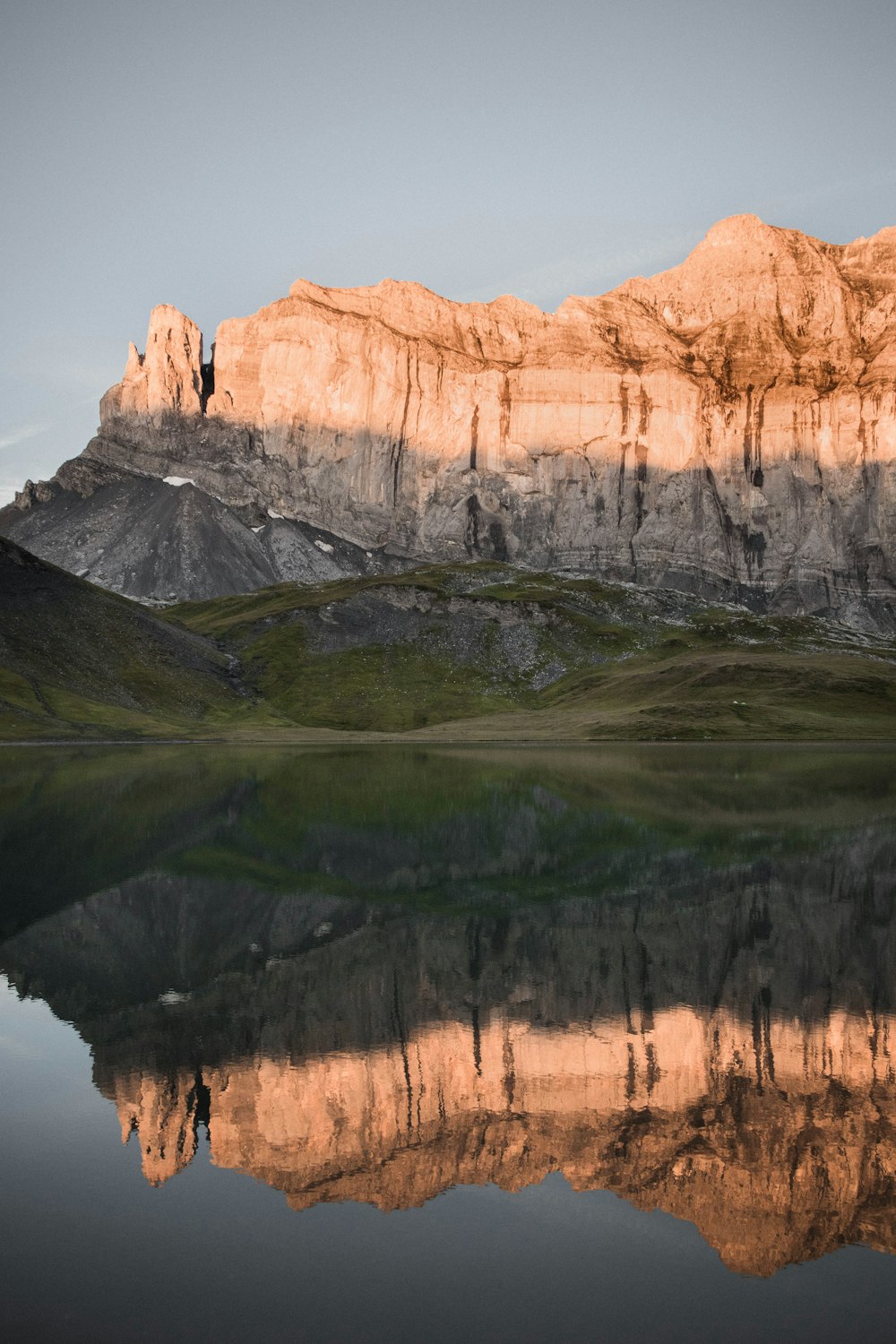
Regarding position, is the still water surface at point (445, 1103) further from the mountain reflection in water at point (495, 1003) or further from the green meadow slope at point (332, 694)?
the green meadow slope at point (332, 694)

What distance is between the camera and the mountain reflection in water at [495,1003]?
44.8ft

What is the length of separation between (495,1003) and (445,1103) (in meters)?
5.49

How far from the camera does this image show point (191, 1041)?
18141 mm

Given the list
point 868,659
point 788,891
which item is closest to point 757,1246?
point 788,891

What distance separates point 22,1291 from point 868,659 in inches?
8010

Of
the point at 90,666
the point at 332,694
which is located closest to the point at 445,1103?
the point at 90,666

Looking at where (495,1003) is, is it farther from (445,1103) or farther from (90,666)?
(90,666)

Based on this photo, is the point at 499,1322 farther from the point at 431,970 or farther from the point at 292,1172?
the point at 431,970

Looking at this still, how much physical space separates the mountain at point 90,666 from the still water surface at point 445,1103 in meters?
109

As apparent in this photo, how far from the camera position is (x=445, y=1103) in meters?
15.5

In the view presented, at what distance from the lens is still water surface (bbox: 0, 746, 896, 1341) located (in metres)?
10.6

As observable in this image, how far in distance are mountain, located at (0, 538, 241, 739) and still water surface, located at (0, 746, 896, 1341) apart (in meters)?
109

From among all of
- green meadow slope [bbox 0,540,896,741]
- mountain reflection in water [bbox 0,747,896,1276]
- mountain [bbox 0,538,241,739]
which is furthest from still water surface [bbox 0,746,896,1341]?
mountain [bbox 0,538,241,739]

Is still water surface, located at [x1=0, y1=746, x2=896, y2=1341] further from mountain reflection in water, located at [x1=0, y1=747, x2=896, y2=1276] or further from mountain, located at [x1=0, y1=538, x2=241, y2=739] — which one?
mountain, located at [x1=0, y1=538, x2=241, y2=739]
